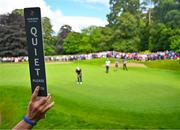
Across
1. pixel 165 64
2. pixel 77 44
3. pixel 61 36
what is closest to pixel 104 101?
pixel 165 64

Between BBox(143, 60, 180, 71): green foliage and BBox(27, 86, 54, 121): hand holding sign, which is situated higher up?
BBox(27, 86, 54, 121): hand holding sign

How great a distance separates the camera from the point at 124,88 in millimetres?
17891

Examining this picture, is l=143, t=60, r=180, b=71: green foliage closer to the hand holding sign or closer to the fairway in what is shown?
the fairway

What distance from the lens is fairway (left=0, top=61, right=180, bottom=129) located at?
12.9m

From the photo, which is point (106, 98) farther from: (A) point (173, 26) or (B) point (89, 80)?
(A) point (173, 26)

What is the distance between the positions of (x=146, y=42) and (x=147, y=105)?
379 inches

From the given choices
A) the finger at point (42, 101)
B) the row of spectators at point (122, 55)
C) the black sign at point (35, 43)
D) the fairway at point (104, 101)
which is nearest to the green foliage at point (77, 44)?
the row of spectators at point (122, 55)

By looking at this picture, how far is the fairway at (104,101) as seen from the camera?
12.9 m

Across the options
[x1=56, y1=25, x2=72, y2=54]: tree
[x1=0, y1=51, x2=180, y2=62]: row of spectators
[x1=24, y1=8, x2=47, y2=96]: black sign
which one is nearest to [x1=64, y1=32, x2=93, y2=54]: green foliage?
[x1=0, y1=51, x2=180, y2=62]: row of spectators

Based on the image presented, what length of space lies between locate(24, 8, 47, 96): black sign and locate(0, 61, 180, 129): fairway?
9.10 meters

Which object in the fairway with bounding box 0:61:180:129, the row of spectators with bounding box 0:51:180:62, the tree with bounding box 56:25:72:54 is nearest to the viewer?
the fairway with bounding box 0:61:180:129

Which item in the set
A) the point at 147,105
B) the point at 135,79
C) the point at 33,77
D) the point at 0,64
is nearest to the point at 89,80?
the point at 135,79

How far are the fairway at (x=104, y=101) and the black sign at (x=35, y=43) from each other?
910 cm

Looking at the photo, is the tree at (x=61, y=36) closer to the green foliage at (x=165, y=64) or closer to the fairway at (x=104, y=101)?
the fairway at (x=104, y=101)
